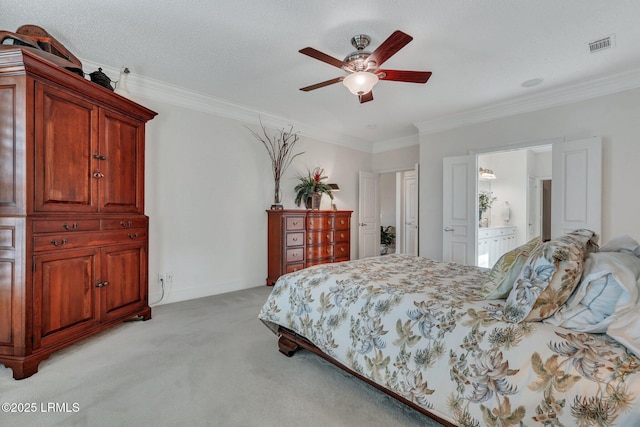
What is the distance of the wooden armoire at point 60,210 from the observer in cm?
185

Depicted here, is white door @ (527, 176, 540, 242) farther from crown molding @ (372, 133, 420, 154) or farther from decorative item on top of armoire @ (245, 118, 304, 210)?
decorative item on top of armoire @ (245, 118, 304, 210)

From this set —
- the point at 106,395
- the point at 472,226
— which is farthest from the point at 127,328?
the point at 472,226

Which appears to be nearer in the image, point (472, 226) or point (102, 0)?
point (102, 0)

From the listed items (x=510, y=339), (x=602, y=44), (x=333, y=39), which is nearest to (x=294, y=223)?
(x=333, y=39)

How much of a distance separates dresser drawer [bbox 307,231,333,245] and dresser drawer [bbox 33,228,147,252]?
7.61 feet

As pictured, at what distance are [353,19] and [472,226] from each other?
3.22m

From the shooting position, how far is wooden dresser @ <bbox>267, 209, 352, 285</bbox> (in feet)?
13.9

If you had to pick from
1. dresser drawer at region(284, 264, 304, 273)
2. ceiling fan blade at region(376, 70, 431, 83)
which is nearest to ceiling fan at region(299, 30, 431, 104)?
ceiling fan blade at region(376, 70, 431, 83)

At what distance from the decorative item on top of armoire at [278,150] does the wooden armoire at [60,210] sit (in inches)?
74.0

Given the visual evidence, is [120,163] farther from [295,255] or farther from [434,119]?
[434,119]

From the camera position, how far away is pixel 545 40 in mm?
2471

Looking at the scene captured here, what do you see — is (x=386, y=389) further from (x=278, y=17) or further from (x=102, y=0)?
(x=102, y=0)

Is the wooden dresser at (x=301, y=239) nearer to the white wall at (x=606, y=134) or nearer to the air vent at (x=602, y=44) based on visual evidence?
the white wall at (x=606, y=134)

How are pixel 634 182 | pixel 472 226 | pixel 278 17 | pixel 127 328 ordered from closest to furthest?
pixel 278 17 → pixel 127 328 → pixel 634 182 → pixel 472 226
